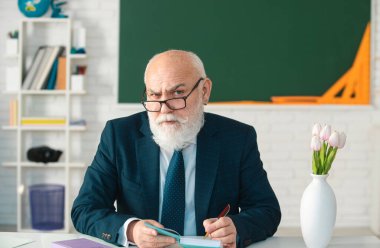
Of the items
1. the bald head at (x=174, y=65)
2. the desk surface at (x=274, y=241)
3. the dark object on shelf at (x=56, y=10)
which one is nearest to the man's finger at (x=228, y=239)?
the desk surface at (x=274, y=241)

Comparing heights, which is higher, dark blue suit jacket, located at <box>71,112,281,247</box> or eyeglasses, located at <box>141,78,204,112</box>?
eyeglasses, located at <box>141,78,204,112</box>

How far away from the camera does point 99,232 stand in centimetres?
176

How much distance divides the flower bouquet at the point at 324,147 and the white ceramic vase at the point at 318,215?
29 mm

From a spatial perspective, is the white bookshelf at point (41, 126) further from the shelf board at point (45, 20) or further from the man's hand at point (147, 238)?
the man's hand at point (147, 238)

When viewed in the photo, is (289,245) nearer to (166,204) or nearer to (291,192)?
(166,204)

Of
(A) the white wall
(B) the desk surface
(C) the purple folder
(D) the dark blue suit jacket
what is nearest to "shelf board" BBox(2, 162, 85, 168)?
(A) the white wall

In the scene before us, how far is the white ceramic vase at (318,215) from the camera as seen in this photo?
1.62 metres

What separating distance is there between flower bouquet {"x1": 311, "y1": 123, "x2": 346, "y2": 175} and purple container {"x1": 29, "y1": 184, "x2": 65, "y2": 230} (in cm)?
314

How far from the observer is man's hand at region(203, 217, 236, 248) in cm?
161

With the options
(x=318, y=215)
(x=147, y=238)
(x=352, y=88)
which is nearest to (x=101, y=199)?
(x=147, y=238)

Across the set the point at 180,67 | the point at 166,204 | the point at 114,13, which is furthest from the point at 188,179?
the point at 114,13

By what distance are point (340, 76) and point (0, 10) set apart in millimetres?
2701

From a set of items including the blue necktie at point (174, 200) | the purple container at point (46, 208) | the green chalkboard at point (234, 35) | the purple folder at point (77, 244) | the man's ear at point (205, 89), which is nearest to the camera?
the purple folder at point (77, 244)

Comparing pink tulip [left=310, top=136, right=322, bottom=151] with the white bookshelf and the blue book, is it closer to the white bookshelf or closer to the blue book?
the white bookshelf
